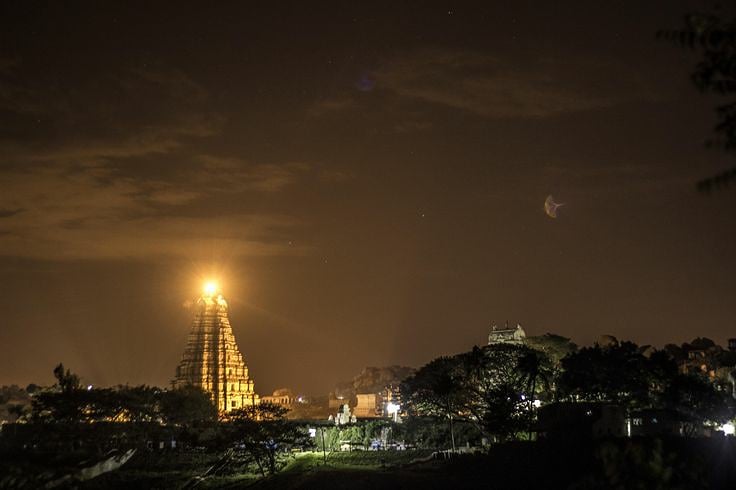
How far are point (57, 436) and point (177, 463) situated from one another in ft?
58.2

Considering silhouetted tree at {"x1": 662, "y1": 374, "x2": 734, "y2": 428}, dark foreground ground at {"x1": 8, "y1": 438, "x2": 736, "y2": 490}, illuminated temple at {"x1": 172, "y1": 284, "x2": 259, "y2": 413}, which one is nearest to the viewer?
dark foreground ground at {"x1": 8, "y1": 438, "x2": 736, "y2": 490}

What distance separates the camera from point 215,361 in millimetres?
154500

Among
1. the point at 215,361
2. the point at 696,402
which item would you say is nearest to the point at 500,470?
the point at 696,402

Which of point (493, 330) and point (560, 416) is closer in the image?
point (560, 416)

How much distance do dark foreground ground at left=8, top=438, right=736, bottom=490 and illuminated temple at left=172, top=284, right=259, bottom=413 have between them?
186ft

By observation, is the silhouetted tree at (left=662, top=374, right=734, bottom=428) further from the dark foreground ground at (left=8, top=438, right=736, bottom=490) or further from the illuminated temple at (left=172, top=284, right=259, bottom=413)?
the illuminated temple at (left=172, top=284, right=259, bottom=413)

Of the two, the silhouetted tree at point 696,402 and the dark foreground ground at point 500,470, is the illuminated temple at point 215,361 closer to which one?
the dark foreground ground at point 500,470

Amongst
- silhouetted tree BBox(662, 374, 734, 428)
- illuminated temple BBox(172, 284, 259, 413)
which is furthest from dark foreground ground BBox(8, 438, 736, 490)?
illuminated temple BBox(172, 284, 259, 413)

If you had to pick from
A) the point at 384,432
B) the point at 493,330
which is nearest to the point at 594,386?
the point at 384,432

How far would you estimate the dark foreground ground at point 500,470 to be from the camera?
48.0 metres

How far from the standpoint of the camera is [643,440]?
56.1m

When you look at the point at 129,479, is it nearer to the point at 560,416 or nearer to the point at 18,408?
the point at 560,416

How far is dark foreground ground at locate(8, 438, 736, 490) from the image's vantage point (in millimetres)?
48000

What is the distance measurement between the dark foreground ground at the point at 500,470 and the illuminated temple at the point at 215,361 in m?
56.6
